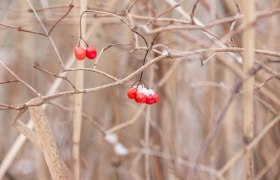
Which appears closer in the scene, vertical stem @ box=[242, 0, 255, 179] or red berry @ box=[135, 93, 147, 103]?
vertical stem @ box=[242, 0, 255, 179]

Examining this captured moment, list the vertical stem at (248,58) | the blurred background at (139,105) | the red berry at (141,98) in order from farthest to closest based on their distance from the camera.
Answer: the blurred background at (139,105) → the red berry at (141,98) → the vertical stem at (248,58)

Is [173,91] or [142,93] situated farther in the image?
[173,91]

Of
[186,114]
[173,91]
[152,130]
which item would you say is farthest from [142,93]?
[186,114]

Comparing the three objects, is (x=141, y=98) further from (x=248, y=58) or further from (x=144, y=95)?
(x=248, y=58)

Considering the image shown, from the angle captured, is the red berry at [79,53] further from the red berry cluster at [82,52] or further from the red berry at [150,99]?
the red berry at [150,99]

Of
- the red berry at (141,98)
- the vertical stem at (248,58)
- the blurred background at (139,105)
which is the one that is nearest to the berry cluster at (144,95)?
the red berry at (141,98)

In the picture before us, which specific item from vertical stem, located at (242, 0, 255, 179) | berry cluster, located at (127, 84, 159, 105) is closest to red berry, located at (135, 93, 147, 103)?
berry cluster, located at (127, 84, 159, 105)

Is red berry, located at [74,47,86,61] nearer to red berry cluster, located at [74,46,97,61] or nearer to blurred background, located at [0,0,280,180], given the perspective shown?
red berry cluster, located at [74,46,97,61]

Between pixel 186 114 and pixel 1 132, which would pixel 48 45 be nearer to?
pixel 1 132
